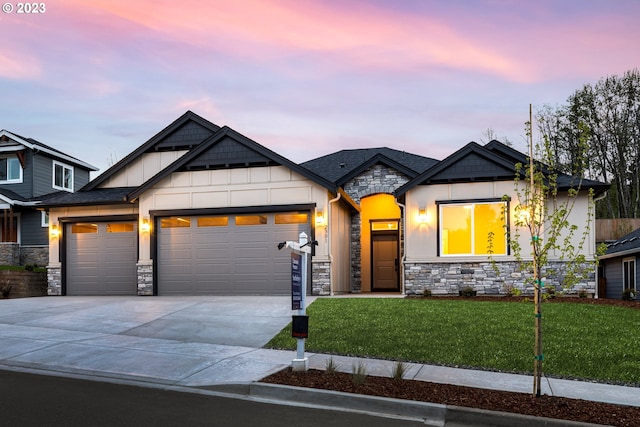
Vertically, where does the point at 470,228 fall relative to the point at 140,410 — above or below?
above

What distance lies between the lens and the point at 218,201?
731 inches

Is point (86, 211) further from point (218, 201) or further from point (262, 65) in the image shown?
point (262, 65)

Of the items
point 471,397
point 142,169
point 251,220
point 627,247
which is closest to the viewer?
point 471,397

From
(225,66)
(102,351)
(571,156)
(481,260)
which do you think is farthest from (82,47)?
(571,156)

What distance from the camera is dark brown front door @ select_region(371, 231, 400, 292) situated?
74.9 feet

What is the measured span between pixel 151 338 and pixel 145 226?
8.73 metres

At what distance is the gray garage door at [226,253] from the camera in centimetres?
1786

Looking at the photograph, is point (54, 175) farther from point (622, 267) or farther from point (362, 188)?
point (622, 267)

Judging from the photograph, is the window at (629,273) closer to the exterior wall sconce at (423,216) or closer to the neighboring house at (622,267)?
the neighboring house at (622,267)

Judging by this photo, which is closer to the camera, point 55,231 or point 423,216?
point 423,216

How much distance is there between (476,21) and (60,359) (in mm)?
12596

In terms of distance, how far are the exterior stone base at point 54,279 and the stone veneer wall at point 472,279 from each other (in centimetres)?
1219

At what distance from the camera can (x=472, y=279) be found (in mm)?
17234

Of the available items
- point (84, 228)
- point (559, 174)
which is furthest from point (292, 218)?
point (559, 174)
